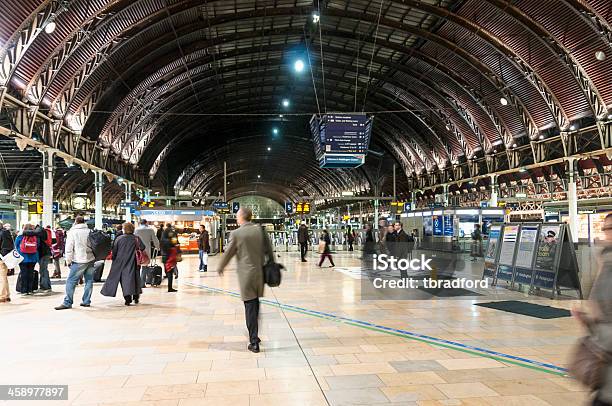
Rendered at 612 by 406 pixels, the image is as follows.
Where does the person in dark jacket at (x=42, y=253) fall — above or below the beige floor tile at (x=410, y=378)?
above

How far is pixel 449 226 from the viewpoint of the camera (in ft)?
86.0

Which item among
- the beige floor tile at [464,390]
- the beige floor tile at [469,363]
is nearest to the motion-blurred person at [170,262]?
the beige floor tile at [469,363]

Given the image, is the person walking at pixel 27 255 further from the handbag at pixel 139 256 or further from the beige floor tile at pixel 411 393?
the beige floor tile at pixel 411 393

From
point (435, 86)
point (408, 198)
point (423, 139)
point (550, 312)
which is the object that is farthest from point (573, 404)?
point (408, 198)

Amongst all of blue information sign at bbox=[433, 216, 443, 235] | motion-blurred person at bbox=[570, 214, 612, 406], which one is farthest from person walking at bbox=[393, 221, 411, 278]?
blue information sign at bbox=[433, 216, 443, 235]

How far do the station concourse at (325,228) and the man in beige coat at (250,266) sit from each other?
0.03 meters

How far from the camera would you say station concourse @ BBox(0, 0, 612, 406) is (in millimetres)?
5098

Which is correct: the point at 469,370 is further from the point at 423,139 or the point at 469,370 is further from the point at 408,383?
the point at 423,139

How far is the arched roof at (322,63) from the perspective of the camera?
64.8 ft

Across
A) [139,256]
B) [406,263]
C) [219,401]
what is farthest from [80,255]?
[406,263]

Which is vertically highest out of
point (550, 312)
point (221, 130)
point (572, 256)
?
point (221, 130)

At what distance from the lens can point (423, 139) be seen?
41281mm

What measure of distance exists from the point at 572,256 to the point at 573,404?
6745 mm

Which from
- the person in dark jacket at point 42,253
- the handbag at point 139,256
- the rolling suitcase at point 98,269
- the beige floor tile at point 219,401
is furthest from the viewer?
the rolling suitcase at point 98,269
